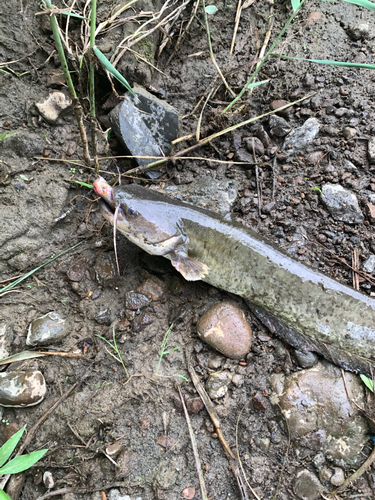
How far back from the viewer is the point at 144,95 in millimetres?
3064

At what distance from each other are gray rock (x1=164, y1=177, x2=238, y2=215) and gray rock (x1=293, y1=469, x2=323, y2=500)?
2.29 metres

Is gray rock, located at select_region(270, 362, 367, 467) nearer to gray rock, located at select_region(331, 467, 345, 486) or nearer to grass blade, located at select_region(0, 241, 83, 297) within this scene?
gray rock, located at select_region(331, 467, 345, 486)

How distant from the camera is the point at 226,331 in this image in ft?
8.61

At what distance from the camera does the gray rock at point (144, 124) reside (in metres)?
2.97

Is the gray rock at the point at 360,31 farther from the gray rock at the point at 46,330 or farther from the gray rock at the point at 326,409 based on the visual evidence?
the gray rock at the point at 46,330

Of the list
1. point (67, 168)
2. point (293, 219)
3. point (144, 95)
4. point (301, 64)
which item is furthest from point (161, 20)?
point (293, 219)

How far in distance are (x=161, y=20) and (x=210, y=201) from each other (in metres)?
1.99

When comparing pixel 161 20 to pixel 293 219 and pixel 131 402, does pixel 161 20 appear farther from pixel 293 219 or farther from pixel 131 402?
pixel 131 402

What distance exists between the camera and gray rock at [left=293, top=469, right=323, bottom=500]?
2346 mm

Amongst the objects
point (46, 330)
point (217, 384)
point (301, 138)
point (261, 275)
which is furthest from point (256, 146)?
point (46, 330)

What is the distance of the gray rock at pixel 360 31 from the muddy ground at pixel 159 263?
0.20 feet

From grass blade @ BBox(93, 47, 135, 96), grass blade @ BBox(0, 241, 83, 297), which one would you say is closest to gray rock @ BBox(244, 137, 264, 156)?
grass blade @ BBox(93, 47, 135, 96)

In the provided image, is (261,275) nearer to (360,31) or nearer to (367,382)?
(367,382)

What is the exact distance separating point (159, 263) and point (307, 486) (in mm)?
2119
